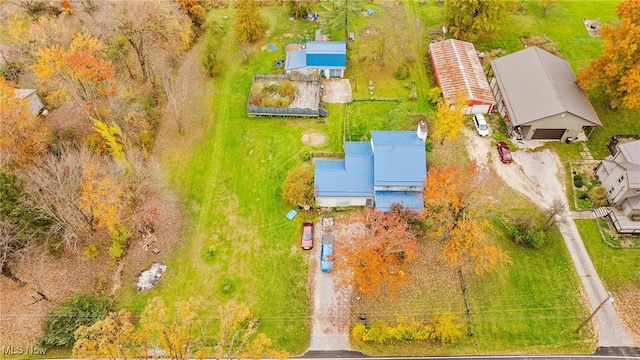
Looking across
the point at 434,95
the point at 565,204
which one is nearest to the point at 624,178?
the point at 565,204

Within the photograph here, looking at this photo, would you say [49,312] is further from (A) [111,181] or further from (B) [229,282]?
(B) [229,282]

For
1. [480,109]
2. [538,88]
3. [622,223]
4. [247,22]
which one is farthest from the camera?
[247,22]

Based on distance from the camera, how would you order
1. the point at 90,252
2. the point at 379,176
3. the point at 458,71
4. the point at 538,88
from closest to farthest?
the point at 90,252 < the point at 379,176 < the point at 538,88 < the point at 458,71

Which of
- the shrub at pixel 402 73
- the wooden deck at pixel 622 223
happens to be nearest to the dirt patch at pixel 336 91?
the shrub at pixel 402 73

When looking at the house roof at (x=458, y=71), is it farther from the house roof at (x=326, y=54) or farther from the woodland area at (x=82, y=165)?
the woodland area at (x=82, y=165)

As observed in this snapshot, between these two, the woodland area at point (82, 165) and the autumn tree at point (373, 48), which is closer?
the woodland area at point (82, 165)

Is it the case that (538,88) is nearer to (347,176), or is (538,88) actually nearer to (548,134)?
(548,134)

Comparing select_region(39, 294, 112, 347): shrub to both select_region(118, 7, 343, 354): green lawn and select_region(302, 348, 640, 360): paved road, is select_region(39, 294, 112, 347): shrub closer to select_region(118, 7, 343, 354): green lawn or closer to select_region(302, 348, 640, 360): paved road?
select_region(118, 7, 343, 354): green lawn
